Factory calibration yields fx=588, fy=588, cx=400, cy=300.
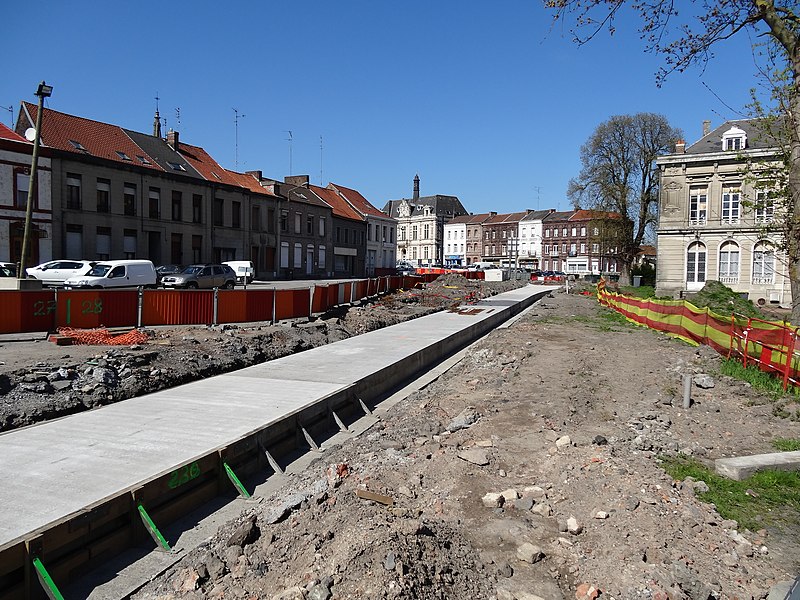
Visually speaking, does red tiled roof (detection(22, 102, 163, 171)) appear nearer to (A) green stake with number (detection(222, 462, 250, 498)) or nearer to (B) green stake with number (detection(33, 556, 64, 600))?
(A) green stake with number (detection(222, 462, 250, 498))

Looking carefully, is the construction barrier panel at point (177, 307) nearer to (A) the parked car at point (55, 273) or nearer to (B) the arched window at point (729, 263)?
(A) the parked car at point (55, 273)

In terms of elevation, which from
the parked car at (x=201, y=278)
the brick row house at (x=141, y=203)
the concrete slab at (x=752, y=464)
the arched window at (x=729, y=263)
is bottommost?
the concrete slab at (x=752, y=464)

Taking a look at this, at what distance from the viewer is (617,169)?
54.5 m

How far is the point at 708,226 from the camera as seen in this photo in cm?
4375

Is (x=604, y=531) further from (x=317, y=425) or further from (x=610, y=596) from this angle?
(x=317, y=425)

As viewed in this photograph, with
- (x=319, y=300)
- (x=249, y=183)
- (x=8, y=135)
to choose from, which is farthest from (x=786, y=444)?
(x=249, y=183)

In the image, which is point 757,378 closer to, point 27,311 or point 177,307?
point 177,307

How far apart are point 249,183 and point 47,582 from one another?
50.6 meters

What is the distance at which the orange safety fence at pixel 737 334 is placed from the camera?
433 inches

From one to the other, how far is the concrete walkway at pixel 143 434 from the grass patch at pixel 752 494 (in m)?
4.97

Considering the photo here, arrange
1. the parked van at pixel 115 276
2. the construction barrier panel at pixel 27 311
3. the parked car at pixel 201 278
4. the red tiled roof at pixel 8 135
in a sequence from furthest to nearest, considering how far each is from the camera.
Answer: the red tiled roof at pixel 8 135 < the parked car at pixel 201 278 < the parked van at pixel 115 276 < the construction barrier panel at pixel 27 311

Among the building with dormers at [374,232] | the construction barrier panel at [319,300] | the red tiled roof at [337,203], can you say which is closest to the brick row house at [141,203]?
the red tiled roof at [337,203]

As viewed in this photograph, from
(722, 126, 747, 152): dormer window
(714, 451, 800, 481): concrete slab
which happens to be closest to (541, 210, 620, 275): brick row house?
(722, 126, 747, 152): dormer window

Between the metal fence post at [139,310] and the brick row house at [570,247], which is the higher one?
the brick row house at [570,247]
